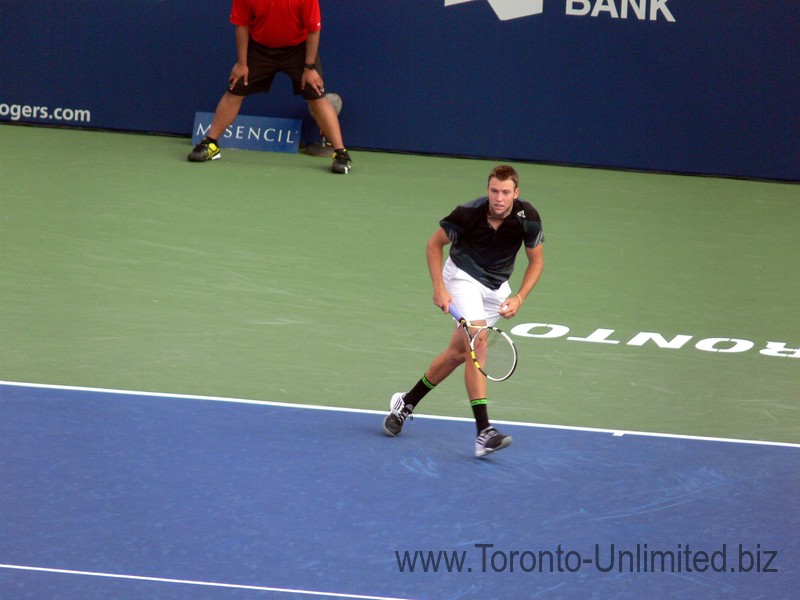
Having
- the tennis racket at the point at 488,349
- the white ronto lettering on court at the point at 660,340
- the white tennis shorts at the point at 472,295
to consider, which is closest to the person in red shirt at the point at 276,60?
the white ronto lettering on court at the point at 660,340

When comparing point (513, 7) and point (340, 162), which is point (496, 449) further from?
point (513, 7)

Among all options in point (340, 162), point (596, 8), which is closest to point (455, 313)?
point (340, 162)

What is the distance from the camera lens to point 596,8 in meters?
13.0

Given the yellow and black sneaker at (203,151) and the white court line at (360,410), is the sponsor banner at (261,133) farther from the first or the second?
the white court line at (360,410)

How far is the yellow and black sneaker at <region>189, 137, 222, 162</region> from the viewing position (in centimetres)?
1255

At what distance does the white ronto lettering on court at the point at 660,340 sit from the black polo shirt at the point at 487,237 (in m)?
1.69

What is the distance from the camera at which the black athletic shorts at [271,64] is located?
40.5 ft

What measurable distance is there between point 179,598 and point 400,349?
11.1ft

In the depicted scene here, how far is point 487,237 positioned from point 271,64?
6335 mm

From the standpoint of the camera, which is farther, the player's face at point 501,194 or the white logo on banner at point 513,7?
the white logo on banner at point 513,7

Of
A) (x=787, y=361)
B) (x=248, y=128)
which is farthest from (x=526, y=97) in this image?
(x=787, y=361)

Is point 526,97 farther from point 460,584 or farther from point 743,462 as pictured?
point 460,584

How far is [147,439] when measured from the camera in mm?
6320

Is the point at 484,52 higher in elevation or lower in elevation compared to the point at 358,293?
higher
